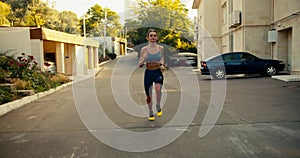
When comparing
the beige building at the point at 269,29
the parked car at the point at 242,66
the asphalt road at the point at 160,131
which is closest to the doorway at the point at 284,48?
the beige building at the point at 269,29

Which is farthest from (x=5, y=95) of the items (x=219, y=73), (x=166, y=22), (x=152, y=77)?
(x=166, y=22)

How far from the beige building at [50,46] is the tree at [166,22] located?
24.1ft

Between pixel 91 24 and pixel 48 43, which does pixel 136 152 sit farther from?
pixel 91 24

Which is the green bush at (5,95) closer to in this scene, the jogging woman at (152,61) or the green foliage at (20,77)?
the green foliage at (20,77)

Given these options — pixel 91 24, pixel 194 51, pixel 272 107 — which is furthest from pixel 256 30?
pixel 91 24

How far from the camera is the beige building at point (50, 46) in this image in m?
15.6

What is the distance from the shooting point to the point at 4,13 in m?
32.6

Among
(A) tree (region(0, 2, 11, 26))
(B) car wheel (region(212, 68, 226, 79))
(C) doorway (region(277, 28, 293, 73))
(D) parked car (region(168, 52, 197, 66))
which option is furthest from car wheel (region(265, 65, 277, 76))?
(A) tree (region(0, 2, 11, 26))

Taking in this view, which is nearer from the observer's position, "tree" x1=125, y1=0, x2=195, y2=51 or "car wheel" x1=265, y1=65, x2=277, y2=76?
"car wheel" x1=265, y1=65, x2=277, y2=76

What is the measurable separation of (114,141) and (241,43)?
52.1 feet

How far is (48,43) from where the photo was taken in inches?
842

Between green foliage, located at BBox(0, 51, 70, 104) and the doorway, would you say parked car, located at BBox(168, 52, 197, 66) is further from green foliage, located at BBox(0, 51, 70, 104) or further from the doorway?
green foliage, located at BBox(0, 51, 70, 104)

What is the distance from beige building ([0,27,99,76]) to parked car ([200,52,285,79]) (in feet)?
29.8

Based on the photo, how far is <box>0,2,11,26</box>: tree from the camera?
1217 inches
